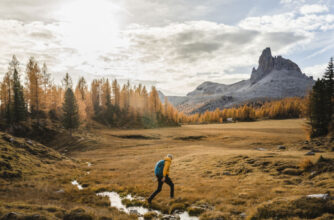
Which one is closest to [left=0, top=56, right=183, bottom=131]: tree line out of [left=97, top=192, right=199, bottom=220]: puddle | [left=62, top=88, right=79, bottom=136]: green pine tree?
[left=62, top=88, right=79, bottom=136]: green pine tree

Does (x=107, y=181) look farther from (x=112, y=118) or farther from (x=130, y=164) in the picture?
(x=112, y=118)

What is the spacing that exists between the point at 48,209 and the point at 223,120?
18100cm

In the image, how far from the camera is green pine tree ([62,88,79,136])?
63.3 metres

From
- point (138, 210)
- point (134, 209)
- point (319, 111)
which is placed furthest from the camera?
point (319, 111)

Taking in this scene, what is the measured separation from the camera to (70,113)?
65.6 metres

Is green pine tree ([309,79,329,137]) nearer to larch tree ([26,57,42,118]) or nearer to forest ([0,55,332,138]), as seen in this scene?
forest ([0,55,332,138])

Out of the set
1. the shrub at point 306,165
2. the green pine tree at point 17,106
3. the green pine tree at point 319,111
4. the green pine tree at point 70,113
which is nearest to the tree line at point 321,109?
the green pine tree at point 319,111

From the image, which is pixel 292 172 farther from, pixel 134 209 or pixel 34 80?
pixel 34 80

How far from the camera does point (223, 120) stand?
594 ft

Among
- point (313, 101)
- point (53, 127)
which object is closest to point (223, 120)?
point (313, 101)

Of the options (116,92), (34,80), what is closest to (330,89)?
(34,80)

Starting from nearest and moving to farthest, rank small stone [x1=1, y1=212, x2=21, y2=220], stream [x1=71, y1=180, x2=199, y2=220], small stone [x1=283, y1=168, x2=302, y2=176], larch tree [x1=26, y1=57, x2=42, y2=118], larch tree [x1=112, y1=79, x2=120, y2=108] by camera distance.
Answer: small stone [x1=1, y1=212, x2=21, y2=220]
stream [x1=71, y1=180, x2=199, y2=220]
small stone [x1=283, y1=168, x2=302, y2=176]
larch tree [x1=26, y1=57, x2=42, y2=118]
larch tree [x1=112, y1=79, x2=120, y2=108]

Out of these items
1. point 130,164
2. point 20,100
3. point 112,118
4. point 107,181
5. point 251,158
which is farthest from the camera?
point 112,118

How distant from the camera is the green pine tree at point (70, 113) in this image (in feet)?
208
